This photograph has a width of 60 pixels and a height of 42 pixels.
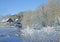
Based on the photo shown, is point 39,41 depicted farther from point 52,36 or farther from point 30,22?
point 30,22

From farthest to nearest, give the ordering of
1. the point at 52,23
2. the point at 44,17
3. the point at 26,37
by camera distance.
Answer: the point at 44,17, the point at 52,23, the point at 26,37

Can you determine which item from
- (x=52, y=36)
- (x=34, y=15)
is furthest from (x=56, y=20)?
(x=52, y=36)

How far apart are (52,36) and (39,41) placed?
82 centimetres

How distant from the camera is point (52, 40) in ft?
22.8

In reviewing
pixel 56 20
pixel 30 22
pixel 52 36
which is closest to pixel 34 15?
pixel 30 22

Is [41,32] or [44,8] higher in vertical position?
[44,8]

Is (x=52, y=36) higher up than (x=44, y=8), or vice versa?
(x=44, y=8)

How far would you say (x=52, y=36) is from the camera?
718 centimetres

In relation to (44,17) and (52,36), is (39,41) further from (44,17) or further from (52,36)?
(44,17)

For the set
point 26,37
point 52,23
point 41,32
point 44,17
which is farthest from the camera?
point 44,17

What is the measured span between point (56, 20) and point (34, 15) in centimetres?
460

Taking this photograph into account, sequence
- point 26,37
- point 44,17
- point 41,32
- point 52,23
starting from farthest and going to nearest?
point 44,17 < point 52,23 < point 41,32 < point 26,37

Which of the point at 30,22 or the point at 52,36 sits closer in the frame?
the point at 52,36

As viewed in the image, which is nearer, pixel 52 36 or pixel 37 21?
pixel 52 36
